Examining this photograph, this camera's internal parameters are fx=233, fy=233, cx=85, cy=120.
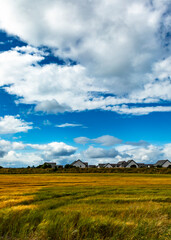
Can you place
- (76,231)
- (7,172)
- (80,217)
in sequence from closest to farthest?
1. (76,231)
2. (80,217)
3. (7,172)

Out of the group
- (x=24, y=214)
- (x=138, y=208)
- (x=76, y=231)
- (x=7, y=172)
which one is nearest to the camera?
(x=76, y=231)

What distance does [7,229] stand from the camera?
35.2 feet

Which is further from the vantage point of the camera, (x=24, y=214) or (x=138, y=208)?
(x=138, y=208)

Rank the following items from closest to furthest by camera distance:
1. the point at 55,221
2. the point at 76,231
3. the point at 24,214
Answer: the point at 76,231 → the point at 55,221 → the point at 24,214

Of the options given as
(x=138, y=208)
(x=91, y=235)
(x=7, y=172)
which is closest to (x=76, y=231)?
(x=91, y=235)

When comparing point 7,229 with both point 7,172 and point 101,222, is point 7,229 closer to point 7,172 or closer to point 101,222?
point 101,222

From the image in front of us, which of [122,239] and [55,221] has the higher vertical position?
[55,221]

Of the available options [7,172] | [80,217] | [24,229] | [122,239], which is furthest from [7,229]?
[7,172]

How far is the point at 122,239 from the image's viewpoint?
9.88m

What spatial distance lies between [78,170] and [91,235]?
8511 centimetres

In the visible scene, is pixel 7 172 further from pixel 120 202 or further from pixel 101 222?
pixel 101 222

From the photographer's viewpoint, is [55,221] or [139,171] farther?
[139,171]

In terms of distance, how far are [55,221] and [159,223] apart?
188 inches

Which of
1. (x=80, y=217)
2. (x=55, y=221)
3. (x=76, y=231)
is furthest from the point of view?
(x=80, y=217)
